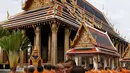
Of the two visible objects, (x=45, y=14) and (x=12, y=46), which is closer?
(x=12, y=46)

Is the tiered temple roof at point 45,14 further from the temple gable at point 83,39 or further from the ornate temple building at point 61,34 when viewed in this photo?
the temple gable at point 83,39

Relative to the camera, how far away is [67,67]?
5.00m

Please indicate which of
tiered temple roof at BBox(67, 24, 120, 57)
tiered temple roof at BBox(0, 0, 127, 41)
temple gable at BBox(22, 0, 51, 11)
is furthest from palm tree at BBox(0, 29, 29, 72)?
tiered temple roof at BBox(67, 24, 120, 57)

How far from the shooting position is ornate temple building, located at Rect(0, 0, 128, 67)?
14.8 meters

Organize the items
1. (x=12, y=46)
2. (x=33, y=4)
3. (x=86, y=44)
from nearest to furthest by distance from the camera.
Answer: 1. (x=86, y=44)
2. (x=12, y=46)
3. (x=33, y=4)

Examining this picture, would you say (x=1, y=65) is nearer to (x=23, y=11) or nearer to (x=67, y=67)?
(x=23, y=11)

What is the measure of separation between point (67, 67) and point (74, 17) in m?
18.6

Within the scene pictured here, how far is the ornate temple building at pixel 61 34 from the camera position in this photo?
14750mm

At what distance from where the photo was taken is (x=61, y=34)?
87.2 ft

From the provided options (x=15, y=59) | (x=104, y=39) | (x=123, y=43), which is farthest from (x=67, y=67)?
(x=123, y=43)

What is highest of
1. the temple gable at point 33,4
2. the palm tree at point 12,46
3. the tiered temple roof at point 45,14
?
the temple gable at point 33,4

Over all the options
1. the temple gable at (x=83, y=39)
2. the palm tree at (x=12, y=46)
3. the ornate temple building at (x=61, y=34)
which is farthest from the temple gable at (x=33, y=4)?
the temple gable at (x=83, y=39)

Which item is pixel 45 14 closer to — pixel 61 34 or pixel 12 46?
pixel 12 46

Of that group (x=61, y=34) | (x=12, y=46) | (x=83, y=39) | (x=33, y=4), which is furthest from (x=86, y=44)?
(x=33, y=4)
